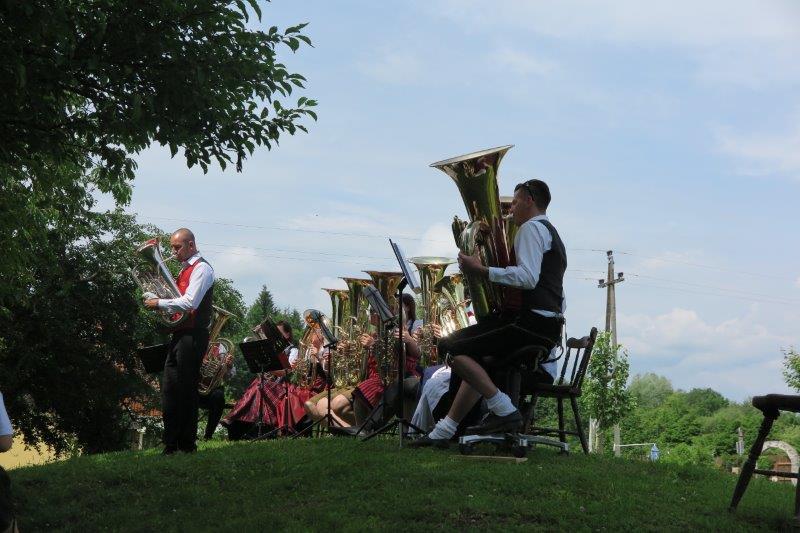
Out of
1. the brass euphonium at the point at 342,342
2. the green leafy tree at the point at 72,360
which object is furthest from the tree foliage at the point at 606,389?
the brass euphonium at the point at 342,342

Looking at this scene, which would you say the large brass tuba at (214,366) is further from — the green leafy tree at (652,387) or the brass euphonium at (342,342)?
the green leafy tree at (652,387)

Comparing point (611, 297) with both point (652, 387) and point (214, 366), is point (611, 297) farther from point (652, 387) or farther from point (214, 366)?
point (652, 387)

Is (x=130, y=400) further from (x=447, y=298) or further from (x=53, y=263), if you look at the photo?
(x=447, y=298)

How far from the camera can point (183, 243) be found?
9.54 meters

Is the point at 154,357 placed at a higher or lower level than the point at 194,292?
lower

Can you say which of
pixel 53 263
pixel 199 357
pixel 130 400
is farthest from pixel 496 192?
pixel 130 400

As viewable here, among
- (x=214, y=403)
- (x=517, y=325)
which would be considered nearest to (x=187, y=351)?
(x=517, y=325)

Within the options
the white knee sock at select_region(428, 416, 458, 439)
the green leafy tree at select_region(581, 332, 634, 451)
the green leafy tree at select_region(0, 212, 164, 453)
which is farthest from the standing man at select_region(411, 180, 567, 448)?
the green leafy tree at select_region(581, 332, 634, 451)

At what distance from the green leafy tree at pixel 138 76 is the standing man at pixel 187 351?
1270 millimetres

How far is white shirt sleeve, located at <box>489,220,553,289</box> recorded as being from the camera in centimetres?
741

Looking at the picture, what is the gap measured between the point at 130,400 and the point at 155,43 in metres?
17.6

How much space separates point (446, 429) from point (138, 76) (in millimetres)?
3948

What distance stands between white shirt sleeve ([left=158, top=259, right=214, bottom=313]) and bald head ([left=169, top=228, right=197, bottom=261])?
0.68 feet

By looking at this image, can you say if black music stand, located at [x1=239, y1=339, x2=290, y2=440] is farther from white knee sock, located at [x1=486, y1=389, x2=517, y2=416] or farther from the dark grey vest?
the dark grey vest
